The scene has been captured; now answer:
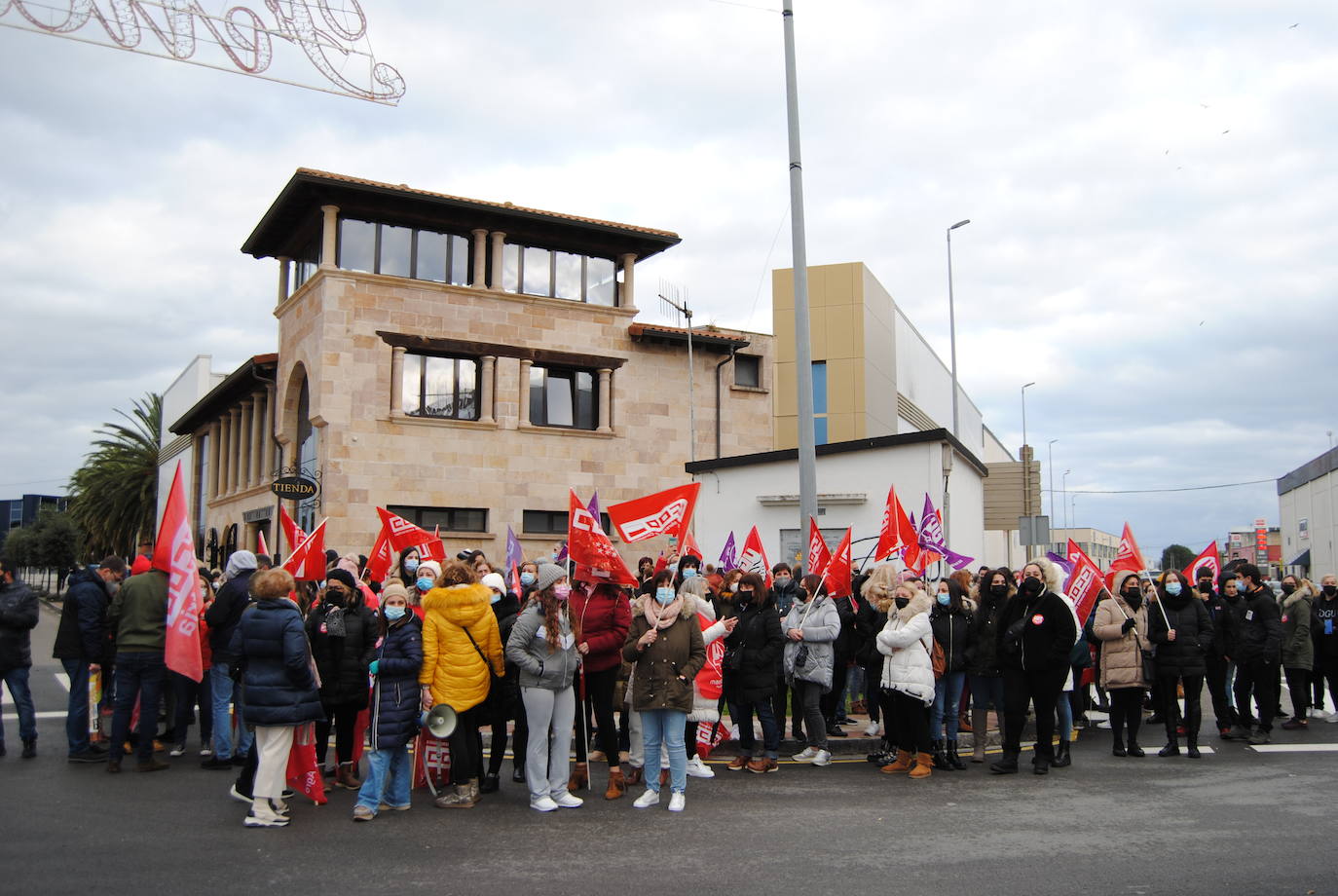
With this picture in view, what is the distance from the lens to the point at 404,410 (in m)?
27.2

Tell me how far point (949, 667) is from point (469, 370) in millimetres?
20141

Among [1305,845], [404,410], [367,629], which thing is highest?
[404,410]

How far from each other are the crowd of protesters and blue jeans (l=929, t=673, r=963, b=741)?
0.8 inches

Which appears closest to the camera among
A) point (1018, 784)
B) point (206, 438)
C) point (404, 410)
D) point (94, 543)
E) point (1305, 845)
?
point (1305, 845)

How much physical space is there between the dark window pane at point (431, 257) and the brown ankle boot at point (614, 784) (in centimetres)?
2090

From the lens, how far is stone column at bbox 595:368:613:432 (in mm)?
29922

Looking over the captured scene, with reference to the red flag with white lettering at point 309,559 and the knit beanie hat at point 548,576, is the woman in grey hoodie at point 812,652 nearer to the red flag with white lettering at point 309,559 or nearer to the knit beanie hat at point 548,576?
the knit beanie hat at point 548,576

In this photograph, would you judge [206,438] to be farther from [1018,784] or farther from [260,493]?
[1018,784]

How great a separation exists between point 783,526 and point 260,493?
16.8 meters

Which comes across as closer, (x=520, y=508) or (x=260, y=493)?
(x=520, y=508)

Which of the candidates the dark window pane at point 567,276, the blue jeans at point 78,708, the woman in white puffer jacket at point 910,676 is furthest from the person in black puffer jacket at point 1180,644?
the dark window pane at point 567,276

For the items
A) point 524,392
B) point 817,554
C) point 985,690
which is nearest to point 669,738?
point 985,690

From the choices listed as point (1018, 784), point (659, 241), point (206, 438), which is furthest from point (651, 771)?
point (206, 438)

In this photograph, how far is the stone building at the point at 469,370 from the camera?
26.6 metres
